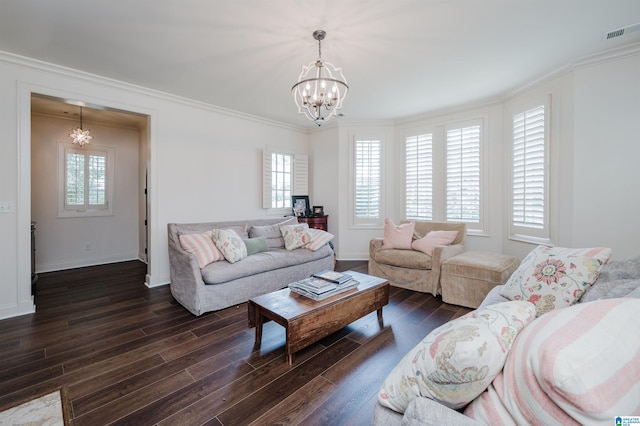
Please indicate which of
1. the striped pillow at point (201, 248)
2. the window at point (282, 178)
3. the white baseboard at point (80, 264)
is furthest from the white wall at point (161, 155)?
the white baseboard at point (80, 264)

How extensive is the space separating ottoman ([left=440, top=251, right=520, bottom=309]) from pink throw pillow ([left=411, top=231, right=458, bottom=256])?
12.9 inches

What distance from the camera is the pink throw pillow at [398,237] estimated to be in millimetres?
3850

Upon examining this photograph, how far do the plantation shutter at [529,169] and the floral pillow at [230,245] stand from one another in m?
3.68

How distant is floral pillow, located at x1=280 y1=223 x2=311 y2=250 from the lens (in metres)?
4.03

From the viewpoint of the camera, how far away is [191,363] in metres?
2.07

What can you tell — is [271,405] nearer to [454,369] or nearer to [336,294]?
[336,294]

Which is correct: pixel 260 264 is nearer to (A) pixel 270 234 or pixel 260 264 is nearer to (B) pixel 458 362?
(A) pixel 270 234

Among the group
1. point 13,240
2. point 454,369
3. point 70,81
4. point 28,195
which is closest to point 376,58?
point 454,369

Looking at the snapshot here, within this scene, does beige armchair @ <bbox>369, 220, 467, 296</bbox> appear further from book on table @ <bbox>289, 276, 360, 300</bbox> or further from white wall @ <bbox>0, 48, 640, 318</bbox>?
book on table @ <bbox>289, 276, 360, 300</bbox>

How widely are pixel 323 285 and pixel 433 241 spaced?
192cm

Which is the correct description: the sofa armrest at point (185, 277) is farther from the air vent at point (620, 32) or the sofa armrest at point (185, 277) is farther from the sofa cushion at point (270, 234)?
the air vent at point (620, 32)

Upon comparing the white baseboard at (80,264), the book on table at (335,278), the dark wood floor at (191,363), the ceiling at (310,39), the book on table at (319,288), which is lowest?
the dark wood floor at (191,363)

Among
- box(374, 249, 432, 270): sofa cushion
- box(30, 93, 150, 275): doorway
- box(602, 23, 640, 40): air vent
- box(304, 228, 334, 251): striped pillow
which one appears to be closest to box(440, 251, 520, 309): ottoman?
box(374, 249, 432, 270): sofa cushion

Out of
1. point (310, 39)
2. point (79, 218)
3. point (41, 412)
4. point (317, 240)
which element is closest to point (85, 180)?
point (79, 218)
